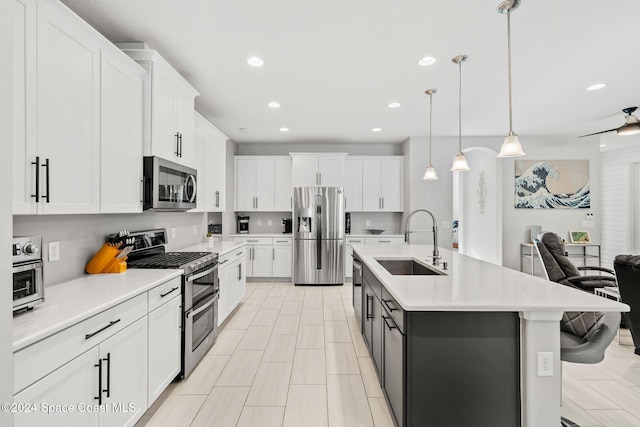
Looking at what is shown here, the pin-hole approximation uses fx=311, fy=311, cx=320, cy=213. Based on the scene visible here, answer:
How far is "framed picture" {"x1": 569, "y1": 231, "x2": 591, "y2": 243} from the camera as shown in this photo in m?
5.56

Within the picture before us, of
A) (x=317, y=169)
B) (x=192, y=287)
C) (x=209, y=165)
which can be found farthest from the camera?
(x=317, y=169)

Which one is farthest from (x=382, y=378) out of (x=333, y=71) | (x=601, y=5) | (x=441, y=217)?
(x=441, y=217)

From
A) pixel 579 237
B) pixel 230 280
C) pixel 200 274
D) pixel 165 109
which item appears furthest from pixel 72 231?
pixel 579 237

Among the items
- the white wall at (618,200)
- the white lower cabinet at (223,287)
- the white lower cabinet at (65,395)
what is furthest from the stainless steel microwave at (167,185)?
the white wall at (618,200)

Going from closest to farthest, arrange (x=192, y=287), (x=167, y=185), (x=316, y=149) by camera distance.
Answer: (x=192, y=287) → (x=167, y=185) → (x=316, y=149)

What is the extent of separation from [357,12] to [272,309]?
3522 mm

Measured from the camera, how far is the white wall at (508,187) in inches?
219

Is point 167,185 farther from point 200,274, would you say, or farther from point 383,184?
point 383,184

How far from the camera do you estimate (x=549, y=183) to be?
5.71m

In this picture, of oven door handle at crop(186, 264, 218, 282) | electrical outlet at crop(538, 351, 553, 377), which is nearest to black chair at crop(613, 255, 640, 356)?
electrical outlet at crop(538, 351, 553, 377)

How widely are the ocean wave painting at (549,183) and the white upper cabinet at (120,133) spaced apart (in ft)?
19.8

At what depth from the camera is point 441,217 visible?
5566 millimetres

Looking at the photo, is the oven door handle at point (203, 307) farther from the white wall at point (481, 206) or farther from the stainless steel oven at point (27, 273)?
the white wall at point (481, 206)

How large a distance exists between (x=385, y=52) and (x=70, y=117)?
7.61ft
